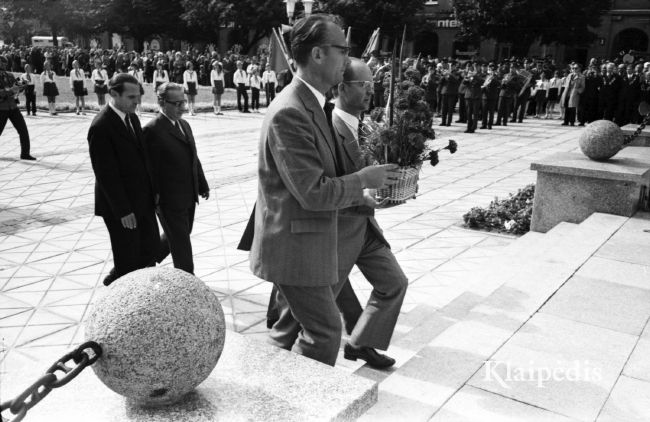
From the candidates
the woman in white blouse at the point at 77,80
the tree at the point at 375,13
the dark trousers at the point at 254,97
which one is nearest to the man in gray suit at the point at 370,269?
the woman in white blouse at the point at 77,80

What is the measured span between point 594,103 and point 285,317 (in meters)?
21.8

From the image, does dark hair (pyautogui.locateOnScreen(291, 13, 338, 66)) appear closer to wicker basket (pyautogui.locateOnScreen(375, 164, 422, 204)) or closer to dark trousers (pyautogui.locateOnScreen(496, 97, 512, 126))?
wicker basket (pyautogui.locateOnScreen(375, 164, 422, 204))

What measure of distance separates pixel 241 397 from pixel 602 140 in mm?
6837

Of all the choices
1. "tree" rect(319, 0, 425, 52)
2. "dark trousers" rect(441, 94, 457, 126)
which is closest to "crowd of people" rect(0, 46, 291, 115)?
"dark trousers" rect(441, 94, 457, 126)

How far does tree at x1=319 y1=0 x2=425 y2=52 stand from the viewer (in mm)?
41031

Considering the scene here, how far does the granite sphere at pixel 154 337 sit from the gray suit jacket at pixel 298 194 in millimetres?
614

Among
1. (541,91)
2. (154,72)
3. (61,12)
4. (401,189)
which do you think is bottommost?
(401,189)

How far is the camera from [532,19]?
131 feet

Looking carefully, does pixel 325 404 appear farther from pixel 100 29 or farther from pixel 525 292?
pixel 100 29

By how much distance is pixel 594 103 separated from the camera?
22500 mm

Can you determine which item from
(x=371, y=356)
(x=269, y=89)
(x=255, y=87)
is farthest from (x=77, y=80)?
(x=371, y=356)

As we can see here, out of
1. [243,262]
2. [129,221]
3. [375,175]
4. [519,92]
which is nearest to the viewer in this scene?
[375,175]

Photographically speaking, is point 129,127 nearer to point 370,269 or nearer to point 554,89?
point 370,269

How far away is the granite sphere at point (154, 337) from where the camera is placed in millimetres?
2367
